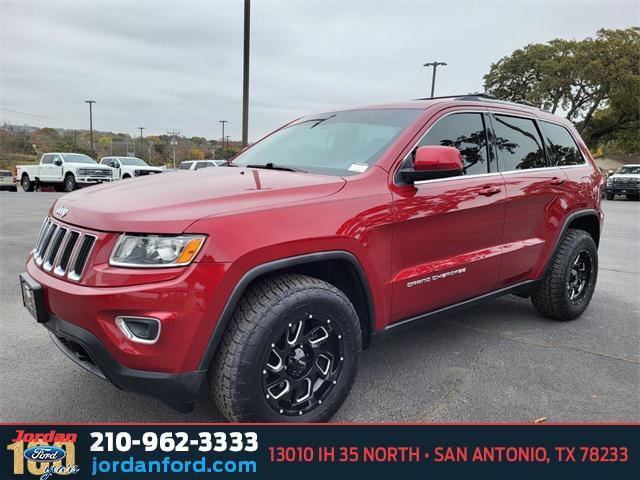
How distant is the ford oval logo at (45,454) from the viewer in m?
2.29

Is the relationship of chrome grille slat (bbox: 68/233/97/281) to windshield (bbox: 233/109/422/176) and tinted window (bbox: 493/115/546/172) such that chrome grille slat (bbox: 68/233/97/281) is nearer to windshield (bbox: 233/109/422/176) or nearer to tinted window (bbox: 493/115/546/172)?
windshield (bbox: 233/109/422/176)

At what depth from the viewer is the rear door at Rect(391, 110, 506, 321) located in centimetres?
289

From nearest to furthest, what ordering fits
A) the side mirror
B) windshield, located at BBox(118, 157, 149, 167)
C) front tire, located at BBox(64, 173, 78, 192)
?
the side mirror → front tire, located at BBox(64, 173, 78, 192) → windshield, located at BBox(118, 157, 149, 167)

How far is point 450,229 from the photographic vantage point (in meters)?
3.13

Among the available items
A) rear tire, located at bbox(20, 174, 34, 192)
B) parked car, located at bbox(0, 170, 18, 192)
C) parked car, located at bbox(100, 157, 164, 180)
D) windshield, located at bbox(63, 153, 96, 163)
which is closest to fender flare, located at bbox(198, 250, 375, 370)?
parked car, located at bbox(100, 157, 164, 180)

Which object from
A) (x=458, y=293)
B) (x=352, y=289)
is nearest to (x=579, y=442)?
(x=458, y=293)

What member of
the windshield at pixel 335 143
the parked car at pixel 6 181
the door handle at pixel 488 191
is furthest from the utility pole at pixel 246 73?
the parked car at pixel 6 181

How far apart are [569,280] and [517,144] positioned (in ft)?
4.54

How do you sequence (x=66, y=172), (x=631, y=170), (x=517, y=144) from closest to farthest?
(x=517, y=144), (x=66, y=172), (x=631, y=170)

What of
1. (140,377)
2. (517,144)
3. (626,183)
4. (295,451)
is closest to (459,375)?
(295,451)

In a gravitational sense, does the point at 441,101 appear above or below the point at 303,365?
above

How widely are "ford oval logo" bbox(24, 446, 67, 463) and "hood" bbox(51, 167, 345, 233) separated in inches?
42.2

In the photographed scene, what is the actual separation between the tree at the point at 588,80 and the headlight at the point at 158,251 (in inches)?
1271

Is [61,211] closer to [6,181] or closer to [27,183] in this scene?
[6,181]
